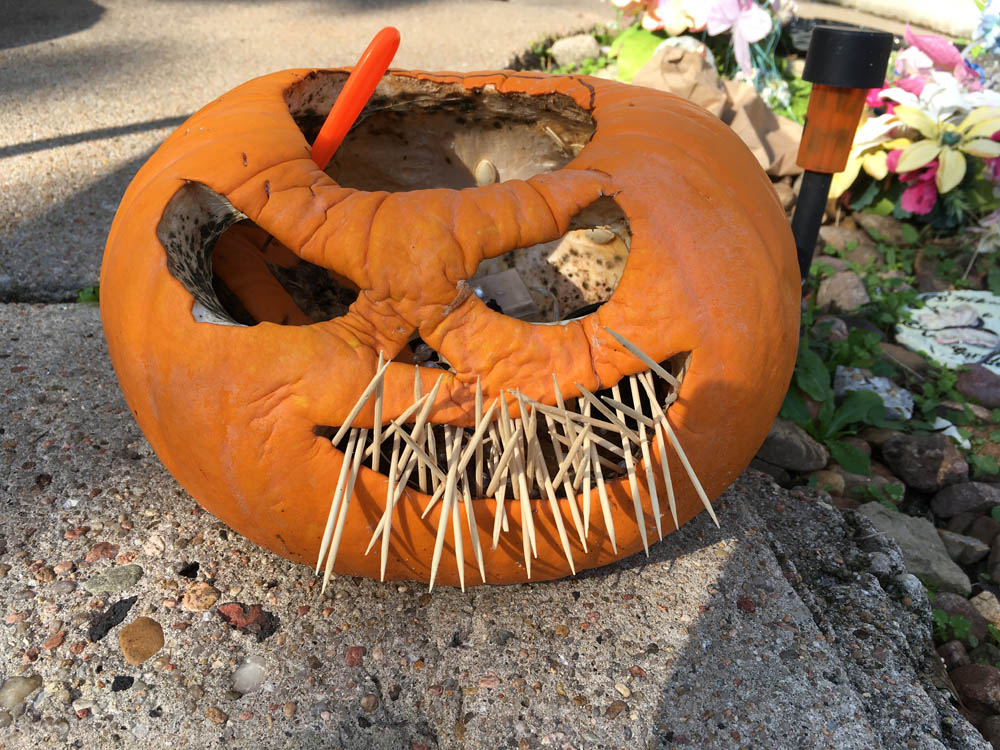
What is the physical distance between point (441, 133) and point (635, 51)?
109 inches

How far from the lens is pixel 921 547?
1.96 metres

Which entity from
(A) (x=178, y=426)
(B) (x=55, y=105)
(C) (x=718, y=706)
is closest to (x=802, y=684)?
(C) (x=718, y=706)

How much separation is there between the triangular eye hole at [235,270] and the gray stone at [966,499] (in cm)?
178

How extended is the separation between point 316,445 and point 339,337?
18 centimetres

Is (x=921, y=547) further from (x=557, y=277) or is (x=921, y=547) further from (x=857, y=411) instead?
(x=557, y=277)

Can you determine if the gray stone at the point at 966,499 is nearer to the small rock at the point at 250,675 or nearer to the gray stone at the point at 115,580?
the small rock at the point at 250,675

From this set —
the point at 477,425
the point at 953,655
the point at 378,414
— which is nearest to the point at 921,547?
the point at 953,655

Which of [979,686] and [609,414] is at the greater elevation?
[609,414]

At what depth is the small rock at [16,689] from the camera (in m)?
1.27

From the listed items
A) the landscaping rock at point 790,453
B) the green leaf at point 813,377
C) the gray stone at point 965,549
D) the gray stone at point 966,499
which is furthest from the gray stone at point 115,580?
the gray stone at point 966,499

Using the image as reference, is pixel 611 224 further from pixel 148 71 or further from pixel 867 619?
pixel 148 71

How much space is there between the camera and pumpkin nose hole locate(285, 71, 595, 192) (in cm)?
175

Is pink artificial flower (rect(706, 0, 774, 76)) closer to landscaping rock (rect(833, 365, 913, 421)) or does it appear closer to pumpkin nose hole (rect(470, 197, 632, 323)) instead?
landscaping rock (rect(833, 365, 913, 421))

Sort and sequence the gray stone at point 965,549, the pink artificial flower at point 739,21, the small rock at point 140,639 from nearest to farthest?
the small rock at point 140,639 → the gray stone at point 965,549 → the pink artificial flower at point 739,21
